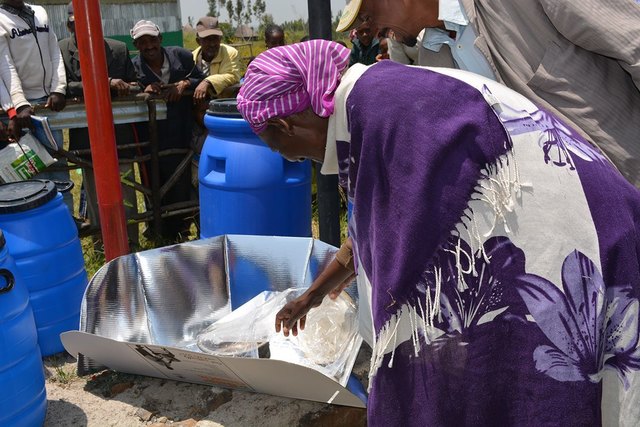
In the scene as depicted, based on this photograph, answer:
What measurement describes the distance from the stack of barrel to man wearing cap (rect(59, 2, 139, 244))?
3.85 ft

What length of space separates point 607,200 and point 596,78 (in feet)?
1.09

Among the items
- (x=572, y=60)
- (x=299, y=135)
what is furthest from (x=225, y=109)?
(x=572, y=60)

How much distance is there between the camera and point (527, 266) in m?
1.20

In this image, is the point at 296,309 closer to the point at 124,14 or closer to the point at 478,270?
the point at 478,270

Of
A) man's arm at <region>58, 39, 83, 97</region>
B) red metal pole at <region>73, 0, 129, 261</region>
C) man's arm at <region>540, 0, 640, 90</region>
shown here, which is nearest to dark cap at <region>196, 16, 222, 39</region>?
man's arm at <region>58, 39, 83, 97</region>

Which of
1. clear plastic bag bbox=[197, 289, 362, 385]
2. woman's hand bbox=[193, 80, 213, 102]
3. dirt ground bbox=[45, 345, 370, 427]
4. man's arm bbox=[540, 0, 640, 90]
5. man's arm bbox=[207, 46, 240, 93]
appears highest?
man's arm bbox=[540, 0, 640, 90]

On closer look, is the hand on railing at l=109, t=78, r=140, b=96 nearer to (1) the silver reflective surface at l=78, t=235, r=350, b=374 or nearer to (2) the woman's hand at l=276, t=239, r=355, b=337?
(1) the silver reflective surface at l=78, t=235, r=350, b=374

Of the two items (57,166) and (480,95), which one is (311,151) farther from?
(57,166)

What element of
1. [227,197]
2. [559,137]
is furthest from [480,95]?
[227,197]

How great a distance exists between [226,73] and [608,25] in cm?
386

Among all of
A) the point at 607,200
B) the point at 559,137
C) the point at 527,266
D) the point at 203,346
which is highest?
the point at 559,137

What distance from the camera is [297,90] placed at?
136 centimetres

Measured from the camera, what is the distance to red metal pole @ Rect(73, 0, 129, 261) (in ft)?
9.00

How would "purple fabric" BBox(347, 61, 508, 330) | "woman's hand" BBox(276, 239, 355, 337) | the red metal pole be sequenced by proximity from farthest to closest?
1. the red metal pole
2. "woman's hand" BBox(276, 239, 355, 337)
3. "purple fabric" BBox(347, 61, 508, 330)
